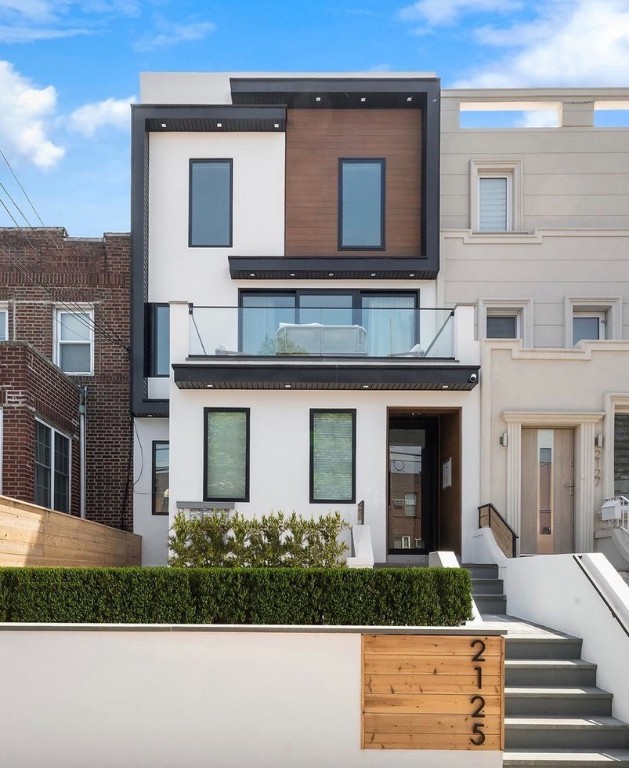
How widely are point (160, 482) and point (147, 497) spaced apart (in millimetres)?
376

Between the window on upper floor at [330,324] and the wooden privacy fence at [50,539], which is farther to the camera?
the window on upper floor at [330,324]

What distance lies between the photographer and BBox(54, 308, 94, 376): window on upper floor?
16250 millimetres

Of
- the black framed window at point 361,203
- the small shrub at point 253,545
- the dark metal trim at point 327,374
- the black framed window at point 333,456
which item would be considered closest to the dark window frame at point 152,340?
the dark metal trim at point 327,374

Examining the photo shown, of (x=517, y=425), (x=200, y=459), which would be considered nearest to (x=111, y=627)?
(x=200, y=459)

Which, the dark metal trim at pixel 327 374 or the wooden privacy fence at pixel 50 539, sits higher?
the dark metal trim at pixel 327 374

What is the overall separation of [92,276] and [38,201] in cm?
185

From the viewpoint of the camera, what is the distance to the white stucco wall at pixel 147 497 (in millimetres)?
15242

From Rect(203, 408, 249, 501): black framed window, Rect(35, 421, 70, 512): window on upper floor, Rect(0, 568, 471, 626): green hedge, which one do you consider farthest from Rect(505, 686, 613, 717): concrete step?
Rect(35, 421, 70, 512): window on upper floor

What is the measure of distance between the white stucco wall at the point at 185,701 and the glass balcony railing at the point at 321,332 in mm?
6989

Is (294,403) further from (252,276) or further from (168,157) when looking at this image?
(168,157)

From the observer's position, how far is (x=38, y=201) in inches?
639

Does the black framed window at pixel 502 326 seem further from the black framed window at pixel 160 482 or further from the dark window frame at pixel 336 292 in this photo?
the black framed window at pixel 160 482

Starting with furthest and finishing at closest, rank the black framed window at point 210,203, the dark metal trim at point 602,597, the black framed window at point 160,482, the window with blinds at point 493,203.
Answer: the window with blinds at point 493,203 → the black framed window at point 210,203 → the black framed window at point 160,482 → the dark metal trim at point 602,597

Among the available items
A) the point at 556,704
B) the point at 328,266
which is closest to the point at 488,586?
the point at 556,704
